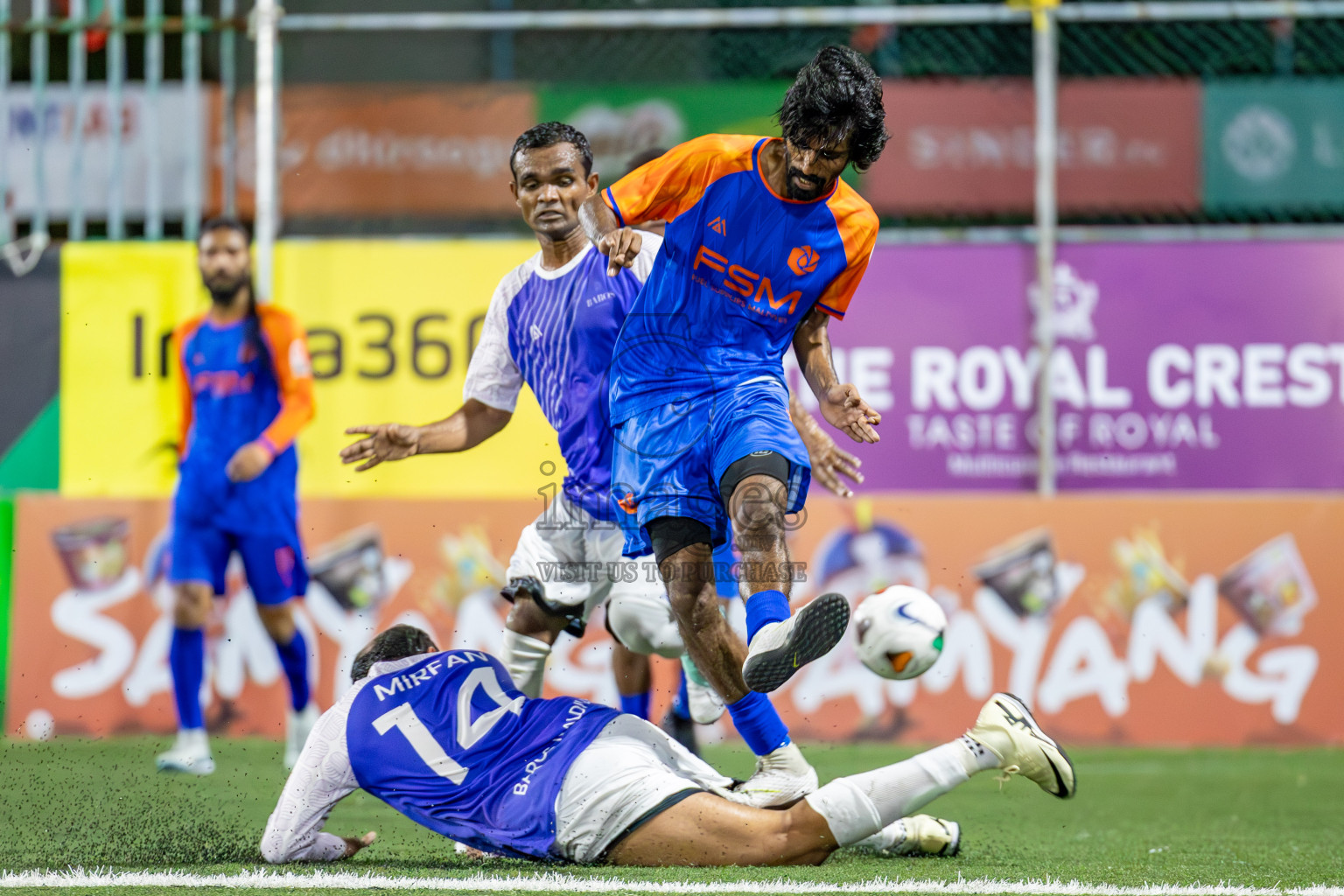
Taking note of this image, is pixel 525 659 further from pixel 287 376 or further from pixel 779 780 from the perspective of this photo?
pixel 287 376

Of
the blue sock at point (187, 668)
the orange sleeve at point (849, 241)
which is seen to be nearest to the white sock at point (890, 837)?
the orange sleeve at point (849, 241)

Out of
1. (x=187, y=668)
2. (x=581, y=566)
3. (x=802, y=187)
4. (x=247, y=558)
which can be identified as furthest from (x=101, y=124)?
(x=802, y=187)

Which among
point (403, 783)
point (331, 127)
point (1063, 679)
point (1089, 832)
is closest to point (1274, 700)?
point (1063, 679)

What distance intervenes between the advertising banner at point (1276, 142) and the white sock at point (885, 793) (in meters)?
5.40

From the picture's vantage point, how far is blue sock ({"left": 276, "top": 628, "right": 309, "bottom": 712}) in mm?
7316

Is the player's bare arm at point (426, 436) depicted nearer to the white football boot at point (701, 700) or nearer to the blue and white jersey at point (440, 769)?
the blue and white jersey at point (440, 769)

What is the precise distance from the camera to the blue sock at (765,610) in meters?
4.19

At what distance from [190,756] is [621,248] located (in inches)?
149

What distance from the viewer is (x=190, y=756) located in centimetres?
692

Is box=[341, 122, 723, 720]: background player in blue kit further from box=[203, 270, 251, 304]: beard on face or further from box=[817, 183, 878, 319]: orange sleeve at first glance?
box=[203, 270, 251, 304]: beard on face

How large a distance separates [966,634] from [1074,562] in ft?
2.19

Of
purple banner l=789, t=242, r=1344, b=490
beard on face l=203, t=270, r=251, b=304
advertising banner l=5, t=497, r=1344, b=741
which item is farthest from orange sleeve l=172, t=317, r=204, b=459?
purple banner l=789, t=242, r=1344, b=490

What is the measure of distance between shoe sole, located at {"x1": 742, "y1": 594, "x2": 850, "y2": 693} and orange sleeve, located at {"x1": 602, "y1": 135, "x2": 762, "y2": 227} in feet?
4.25

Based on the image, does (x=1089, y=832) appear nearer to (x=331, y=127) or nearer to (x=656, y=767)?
(x=656, y=767)
